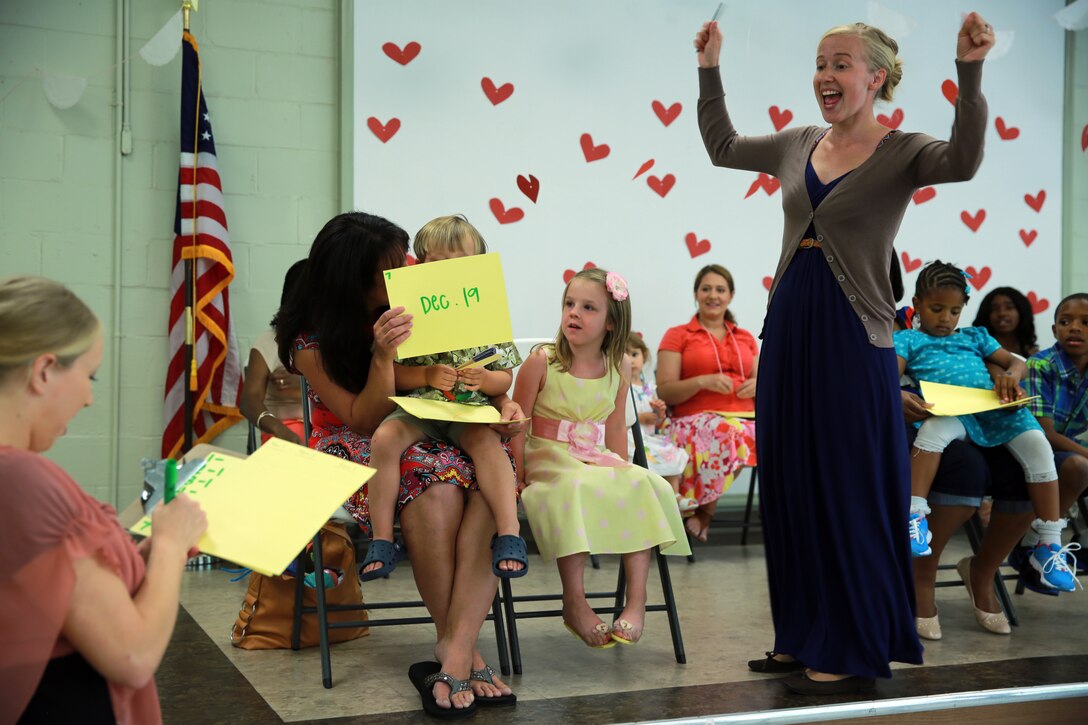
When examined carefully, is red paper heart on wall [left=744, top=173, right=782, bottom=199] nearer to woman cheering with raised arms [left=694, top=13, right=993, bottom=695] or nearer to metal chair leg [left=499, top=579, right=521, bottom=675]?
woman cheering with raised arms [left=694, top=13, right=993, bottom=695]

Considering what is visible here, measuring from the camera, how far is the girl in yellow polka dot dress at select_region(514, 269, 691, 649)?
8.57 feet

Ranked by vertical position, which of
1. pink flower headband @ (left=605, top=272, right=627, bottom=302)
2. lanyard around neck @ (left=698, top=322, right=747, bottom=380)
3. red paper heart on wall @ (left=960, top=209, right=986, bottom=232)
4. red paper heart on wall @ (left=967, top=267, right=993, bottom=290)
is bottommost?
lanyard around neck @ (left=698, top=322, right=747, bottom=380)

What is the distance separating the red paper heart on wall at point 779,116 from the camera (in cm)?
533

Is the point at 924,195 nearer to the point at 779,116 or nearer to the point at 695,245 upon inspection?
the point at 779,116

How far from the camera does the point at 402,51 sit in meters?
4.65

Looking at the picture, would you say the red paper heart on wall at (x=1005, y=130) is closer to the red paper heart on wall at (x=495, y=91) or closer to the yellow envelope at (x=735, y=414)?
the yellow envelope at (x=735, y=414)

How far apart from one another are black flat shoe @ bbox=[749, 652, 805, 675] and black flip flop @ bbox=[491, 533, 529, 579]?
2.27 feet

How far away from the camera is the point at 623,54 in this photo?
16.6 ft

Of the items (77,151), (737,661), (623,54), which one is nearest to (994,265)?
(623,54)

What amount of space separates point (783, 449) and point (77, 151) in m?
3.26

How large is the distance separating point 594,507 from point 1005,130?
4255mm

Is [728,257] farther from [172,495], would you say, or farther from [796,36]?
[172,495]

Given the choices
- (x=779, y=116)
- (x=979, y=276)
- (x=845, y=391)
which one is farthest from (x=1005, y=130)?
(x=845, y=391)

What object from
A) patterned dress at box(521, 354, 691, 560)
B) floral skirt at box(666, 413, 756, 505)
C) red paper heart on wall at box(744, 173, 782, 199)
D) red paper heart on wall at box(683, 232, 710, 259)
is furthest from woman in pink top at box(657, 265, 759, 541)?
patterned dress at box(521, 354, 691, 560)
